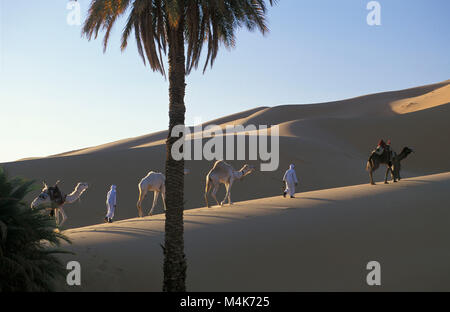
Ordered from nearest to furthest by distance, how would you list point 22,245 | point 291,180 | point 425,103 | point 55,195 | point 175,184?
1. point 22,245
2. point 175,184
3. point 55,195
4. point 291,180
5. point 425,103

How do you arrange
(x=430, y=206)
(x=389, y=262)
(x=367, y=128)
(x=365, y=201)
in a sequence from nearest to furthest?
(x=389, y=262) < (x=430, y=206) < (x=365, y=201) < (x=367, y=128)

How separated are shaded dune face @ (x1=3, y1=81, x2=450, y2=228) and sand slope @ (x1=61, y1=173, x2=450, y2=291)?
17791mm

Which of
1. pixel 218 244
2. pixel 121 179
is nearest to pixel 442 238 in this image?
pixel 218 244

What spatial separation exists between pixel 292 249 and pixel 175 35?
257 inches

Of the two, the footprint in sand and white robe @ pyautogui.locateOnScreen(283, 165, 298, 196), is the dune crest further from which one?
the footprint in sand

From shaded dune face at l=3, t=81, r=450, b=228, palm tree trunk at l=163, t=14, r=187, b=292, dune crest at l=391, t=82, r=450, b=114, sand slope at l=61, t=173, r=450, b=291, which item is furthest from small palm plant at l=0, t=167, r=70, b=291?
dune crest at l=391, t=82, r=450, b=114

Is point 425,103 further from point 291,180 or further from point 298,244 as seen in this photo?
point 298,244

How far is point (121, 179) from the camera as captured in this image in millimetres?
39438

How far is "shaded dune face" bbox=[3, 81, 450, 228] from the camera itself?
3650 centimetres

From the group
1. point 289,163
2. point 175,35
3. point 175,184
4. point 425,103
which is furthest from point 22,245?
point 425,103

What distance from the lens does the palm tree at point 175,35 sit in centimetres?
1092

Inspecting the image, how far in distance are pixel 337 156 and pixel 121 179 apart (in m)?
20.7

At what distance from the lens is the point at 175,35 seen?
11.7 metres
